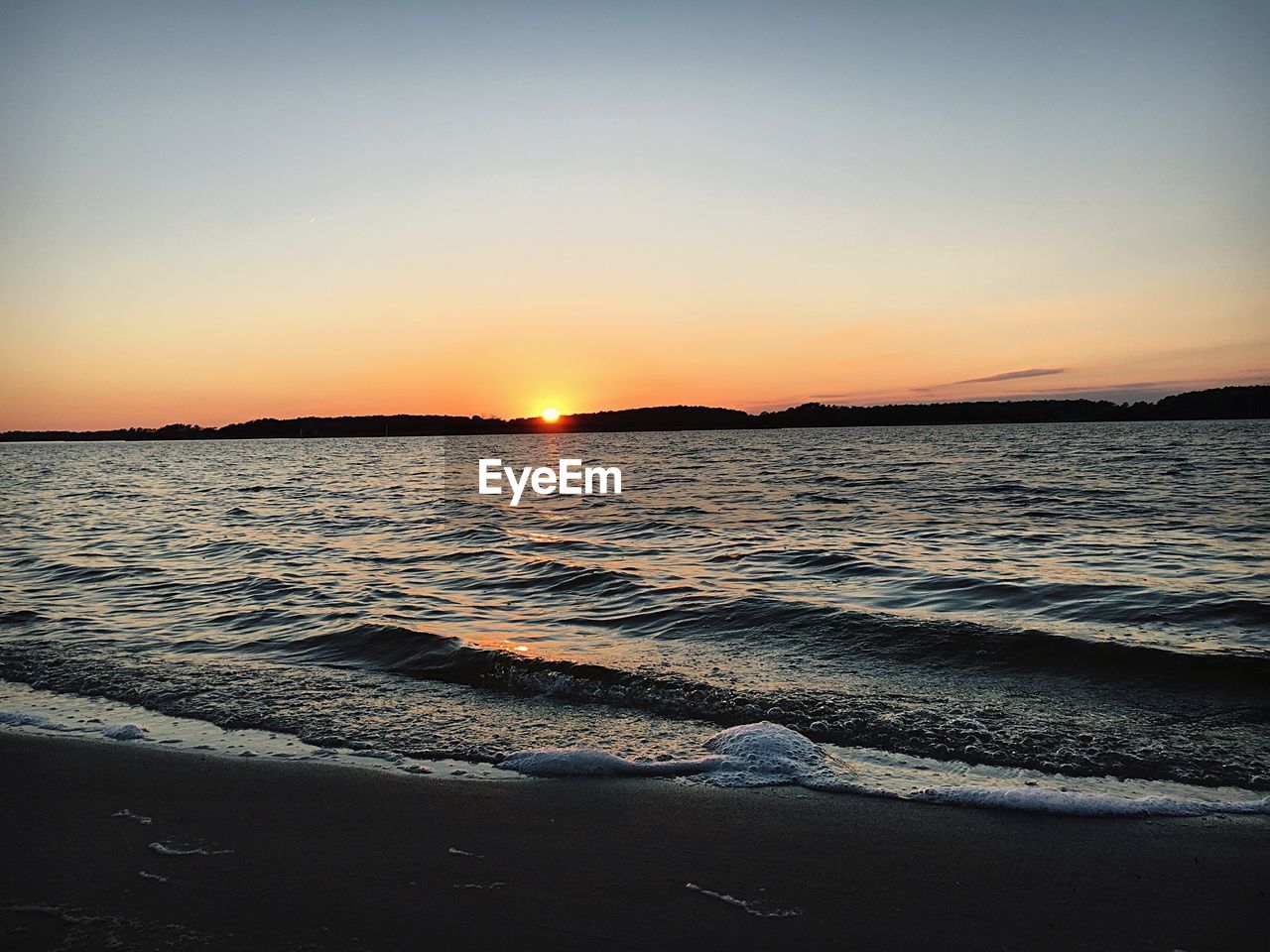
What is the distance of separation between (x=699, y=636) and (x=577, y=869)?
554 cm

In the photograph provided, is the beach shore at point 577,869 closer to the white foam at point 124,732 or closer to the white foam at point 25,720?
the white foam at point 124,732

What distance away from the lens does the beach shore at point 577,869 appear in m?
3.37

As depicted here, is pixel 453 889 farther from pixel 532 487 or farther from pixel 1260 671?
pixel 532 487

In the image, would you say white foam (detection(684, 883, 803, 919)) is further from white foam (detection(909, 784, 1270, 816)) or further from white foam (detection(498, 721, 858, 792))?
white foam (detection(909, 784, 1270, 816))

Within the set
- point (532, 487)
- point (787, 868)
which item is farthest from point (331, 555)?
point (532, 487)

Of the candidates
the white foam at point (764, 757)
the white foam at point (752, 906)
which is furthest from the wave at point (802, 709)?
the white foam at point (752, 906)

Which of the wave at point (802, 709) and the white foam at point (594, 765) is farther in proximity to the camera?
the wave at point (802, 709)

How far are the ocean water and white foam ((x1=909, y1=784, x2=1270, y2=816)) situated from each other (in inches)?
13.6

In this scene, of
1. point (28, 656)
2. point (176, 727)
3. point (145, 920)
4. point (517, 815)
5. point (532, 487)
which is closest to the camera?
point (145, 920)

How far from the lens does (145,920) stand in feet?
11.1

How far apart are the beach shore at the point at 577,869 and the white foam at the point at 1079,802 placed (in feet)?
0.36

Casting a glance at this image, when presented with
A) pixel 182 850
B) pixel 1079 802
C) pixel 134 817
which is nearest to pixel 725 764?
pixel 1079 802

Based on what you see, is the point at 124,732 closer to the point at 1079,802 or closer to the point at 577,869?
the point at 577,869

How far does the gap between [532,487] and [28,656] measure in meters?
30.4
